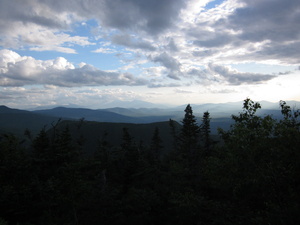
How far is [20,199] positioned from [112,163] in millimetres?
31101

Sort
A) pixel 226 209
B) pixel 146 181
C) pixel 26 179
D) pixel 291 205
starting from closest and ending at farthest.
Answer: pixel 291 205, pixel 226 209, pixel 26 179, pixel 146 181

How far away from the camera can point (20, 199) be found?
798 inches

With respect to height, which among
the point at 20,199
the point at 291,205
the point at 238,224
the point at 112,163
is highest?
the point at 291,205

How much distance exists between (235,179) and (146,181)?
24995mm

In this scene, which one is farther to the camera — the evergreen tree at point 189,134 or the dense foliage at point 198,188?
the evergreen tree at point 189,134

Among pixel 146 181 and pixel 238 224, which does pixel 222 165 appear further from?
pixel 146 181

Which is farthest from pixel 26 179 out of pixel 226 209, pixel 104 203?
pixel 226 209

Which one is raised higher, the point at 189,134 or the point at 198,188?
the point at 189,134

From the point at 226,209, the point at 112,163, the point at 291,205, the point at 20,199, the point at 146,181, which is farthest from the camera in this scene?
the point at 112,163

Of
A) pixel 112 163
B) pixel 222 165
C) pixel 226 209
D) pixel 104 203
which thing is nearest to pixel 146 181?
pixel 104 203

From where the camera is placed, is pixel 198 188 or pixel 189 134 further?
pixel 189 134

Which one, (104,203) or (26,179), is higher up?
(26,179)

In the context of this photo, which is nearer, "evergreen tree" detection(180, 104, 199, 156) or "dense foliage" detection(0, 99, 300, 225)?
"dense foliage" detection(0, 99, 300, 225)

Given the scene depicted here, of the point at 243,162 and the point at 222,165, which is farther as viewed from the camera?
the point at 222,165
